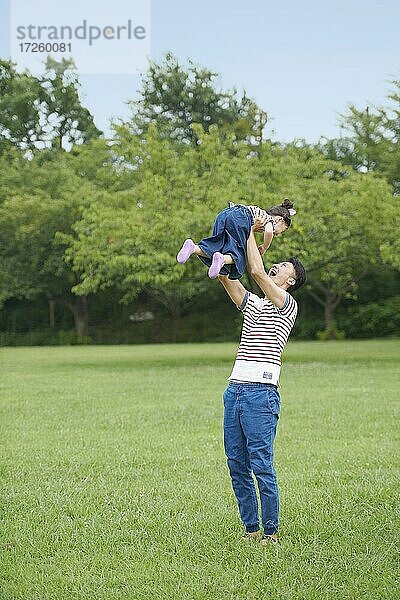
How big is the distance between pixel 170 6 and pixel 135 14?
9.25 m

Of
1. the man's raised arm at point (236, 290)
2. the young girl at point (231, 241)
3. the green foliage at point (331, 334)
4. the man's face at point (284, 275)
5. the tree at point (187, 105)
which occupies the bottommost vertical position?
the green foliage at point (331, 334)

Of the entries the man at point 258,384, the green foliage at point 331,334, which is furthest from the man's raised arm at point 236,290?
the green foliage at point 331,334

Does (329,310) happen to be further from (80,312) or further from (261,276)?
(261,276)

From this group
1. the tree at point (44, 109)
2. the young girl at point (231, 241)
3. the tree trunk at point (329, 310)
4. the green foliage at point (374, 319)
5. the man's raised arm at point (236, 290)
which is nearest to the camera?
the young girl at point (231, 241)

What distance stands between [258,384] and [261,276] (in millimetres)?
506

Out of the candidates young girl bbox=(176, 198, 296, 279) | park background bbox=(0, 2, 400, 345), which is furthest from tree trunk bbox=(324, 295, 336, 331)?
young girl bbox=(176, 198, 296, 279)

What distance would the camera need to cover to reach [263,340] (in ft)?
13.5

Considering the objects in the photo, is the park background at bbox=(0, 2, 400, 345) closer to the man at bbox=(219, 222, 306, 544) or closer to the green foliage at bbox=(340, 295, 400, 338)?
the green foliage at bbox=(340, 295, 400, 338)

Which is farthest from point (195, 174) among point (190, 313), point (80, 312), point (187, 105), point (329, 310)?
point (80, 312)

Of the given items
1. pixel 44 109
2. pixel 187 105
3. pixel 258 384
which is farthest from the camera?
pixel 187 105

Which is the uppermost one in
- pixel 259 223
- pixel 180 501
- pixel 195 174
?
pixel 195 174

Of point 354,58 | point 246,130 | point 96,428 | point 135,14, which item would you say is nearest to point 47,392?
point 96,428

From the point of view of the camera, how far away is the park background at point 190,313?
4355 mm

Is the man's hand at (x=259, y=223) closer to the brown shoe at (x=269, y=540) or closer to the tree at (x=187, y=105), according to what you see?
the brown shoe at (x=269, y=540)
